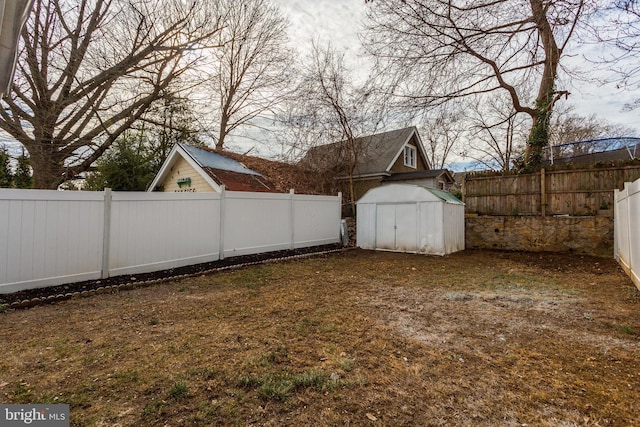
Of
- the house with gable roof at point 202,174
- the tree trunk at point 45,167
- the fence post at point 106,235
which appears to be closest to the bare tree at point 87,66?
the tree trunk at point 45,167

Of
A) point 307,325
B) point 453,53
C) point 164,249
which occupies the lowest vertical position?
point 307,325

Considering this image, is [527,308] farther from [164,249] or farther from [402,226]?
[164,249]

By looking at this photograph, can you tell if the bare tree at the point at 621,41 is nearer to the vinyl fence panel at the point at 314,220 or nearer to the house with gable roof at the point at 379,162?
the vinyl fence panel at the point at 314,220

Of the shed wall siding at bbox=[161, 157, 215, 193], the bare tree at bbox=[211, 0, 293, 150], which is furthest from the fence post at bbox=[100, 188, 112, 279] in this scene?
the bare tree at bbox=[211, 0, 293, 150]

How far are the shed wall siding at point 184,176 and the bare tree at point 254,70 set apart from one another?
229cm

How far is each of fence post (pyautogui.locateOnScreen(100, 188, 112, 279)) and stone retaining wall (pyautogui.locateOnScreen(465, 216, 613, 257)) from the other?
9.98 m

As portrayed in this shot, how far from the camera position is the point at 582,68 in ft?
23.5

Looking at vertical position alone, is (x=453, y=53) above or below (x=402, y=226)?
above

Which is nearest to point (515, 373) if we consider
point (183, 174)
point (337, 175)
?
point (183, 174)

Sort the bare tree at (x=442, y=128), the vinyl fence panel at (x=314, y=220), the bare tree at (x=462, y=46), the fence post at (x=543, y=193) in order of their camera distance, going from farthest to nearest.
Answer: the bare tree at (x=442, y=128)
the vinyl fence panel at (x=314, y=220)
the fence post at (x=543, y=193)
the bare tree at (x=462, y=46)

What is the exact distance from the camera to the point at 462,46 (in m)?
8.09

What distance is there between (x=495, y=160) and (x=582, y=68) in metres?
17.3

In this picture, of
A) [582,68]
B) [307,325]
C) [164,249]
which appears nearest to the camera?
[307,325]

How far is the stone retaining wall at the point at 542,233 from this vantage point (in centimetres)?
814
